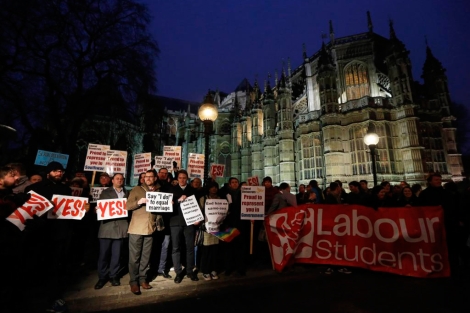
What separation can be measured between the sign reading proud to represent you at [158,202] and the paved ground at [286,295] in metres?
1.65

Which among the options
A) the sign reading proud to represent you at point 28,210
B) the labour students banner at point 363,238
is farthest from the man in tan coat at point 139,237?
the labour students banner at point 363,238

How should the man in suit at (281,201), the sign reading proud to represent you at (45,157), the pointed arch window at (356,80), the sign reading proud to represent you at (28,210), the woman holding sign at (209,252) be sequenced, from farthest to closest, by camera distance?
1. the pointed arch window at (356,80)
2. the sign reading proud to represent you at (45,157)
3. the man in suit at (281,201)
4. the woman holding sign at (209,252)
5. the sign reading proud to represent you at (28,210)

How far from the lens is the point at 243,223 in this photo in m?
6.66

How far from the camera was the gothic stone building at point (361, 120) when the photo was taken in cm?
1988

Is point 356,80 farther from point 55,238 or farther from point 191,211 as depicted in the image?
point 55,238

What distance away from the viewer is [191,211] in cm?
554

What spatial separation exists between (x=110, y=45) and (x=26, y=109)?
530 centimetres

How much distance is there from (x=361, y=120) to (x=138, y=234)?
21336 millimetres

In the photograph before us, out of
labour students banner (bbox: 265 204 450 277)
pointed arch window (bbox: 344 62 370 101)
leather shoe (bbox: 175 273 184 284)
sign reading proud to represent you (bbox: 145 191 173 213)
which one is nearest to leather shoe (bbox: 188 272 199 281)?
leather shoe (bbox: 175 273 184 284)

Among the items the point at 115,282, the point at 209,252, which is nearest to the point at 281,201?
the point at 209,252

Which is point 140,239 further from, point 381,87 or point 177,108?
point 177,108

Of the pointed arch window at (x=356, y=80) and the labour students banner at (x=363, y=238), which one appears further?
the pointed arch window at (x=356, y=80)

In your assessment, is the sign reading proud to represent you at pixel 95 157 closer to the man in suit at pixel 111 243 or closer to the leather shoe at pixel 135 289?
the man in suit at pixel 111 243

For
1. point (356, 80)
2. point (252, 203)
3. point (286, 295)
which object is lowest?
point (286, 295)
